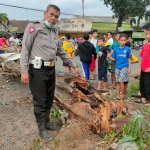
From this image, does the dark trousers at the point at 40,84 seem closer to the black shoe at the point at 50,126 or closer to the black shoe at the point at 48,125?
the black shoe at the point at 48,125

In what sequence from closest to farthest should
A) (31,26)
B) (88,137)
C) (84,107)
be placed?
(31,26), (88,137), (84,107)

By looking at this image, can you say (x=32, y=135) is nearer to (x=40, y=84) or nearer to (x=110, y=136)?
(x=40, y=84)

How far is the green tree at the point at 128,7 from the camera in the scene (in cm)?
3106

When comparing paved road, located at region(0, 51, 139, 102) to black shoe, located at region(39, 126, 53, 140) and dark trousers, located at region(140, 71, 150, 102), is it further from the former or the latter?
dark trousers, located at region(140, 71, 150, 102)

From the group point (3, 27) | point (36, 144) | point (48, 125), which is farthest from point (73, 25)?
point (36, 144)

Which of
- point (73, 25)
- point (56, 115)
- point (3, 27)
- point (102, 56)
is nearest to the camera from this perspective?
point (56, 115)

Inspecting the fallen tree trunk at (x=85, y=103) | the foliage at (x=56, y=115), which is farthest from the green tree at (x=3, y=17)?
the foliage at (x=56, y=115)

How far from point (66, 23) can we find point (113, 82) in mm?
27880

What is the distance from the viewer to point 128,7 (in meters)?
30.8

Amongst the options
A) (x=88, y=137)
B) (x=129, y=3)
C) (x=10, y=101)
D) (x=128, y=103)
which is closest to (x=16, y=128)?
(x=88, y=137)

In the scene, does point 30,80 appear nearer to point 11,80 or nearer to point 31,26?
point 31,26

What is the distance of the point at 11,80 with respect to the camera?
289 inches

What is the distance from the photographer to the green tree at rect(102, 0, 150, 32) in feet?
102

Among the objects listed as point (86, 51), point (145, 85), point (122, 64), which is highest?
point (86, 51)
